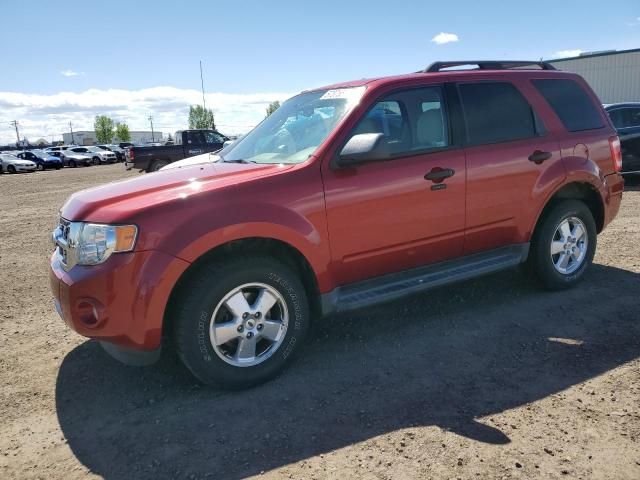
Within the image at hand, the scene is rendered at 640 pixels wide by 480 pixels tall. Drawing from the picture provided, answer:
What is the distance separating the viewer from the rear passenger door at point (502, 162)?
4.04 metres

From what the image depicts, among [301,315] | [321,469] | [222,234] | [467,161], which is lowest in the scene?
[321,469]

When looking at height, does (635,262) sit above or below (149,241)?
below

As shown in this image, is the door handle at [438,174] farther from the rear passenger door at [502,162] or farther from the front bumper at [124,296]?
the front bumper at [124,296]

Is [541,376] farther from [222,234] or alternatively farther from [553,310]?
[222,234]

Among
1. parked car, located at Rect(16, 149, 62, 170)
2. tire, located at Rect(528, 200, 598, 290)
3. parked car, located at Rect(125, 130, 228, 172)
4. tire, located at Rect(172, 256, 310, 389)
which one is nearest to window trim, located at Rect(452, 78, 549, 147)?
tire, located at Rect(528, 200, 598, 290)

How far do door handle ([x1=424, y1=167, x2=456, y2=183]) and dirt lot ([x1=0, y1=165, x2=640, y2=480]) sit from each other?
1194 millimetres

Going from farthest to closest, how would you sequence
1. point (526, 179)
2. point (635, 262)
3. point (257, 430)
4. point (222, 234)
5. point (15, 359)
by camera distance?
point (635, 262), point (526, 179), point (15, 359), point (222, 234), point (257, 430)

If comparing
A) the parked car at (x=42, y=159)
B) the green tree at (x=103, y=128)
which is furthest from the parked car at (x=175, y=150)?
the green tree at (x=103, y=128)

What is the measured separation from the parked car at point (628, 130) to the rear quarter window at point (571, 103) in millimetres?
6207

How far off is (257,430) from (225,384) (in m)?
0.46

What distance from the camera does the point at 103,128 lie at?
120 m

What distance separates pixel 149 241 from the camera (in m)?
2.87

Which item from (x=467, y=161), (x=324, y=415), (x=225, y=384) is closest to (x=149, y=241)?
(x=225, y=384)

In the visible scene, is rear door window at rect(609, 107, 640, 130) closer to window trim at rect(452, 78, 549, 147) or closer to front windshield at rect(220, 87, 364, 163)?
window trim at rect(452, 78, 549, 147)
